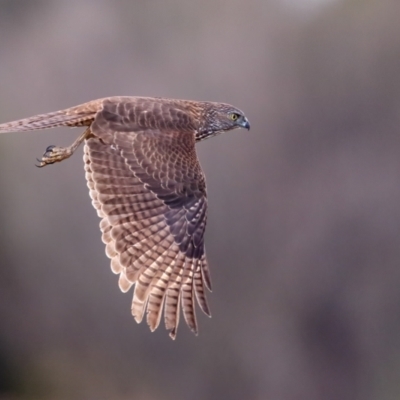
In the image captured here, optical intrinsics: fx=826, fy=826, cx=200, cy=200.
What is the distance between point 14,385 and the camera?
12320mm

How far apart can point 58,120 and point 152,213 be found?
0.78 metres

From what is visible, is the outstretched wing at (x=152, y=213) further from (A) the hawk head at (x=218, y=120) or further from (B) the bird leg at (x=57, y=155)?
(A) the hawk head at (x=218, y=120)

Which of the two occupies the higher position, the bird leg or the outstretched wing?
the bird leg

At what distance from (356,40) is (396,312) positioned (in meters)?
4.90

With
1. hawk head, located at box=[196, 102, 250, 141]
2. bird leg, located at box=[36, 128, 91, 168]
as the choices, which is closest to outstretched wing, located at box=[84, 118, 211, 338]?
bird leg, located at box=[36, 128, 91, 168]

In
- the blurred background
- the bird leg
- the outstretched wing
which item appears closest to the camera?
the outstretched wing

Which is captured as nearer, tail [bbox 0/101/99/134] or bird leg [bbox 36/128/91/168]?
tail [bbox 0/101/99/134]

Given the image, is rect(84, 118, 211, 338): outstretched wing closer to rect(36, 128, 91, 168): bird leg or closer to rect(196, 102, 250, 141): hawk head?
rect(36, 128, 91, 168): bird leg

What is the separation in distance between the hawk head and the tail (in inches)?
31.9

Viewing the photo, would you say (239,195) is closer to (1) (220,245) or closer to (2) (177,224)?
(1) (220,245)

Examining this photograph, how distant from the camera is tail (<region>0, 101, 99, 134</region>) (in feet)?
15.7

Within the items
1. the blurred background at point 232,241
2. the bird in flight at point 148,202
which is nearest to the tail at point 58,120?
the bird in flight at point 148,202

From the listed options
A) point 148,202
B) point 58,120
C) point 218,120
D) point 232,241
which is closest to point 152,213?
point 148,202

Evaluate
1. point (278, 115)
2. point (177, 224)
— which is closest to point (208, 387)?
point (278, 115)
